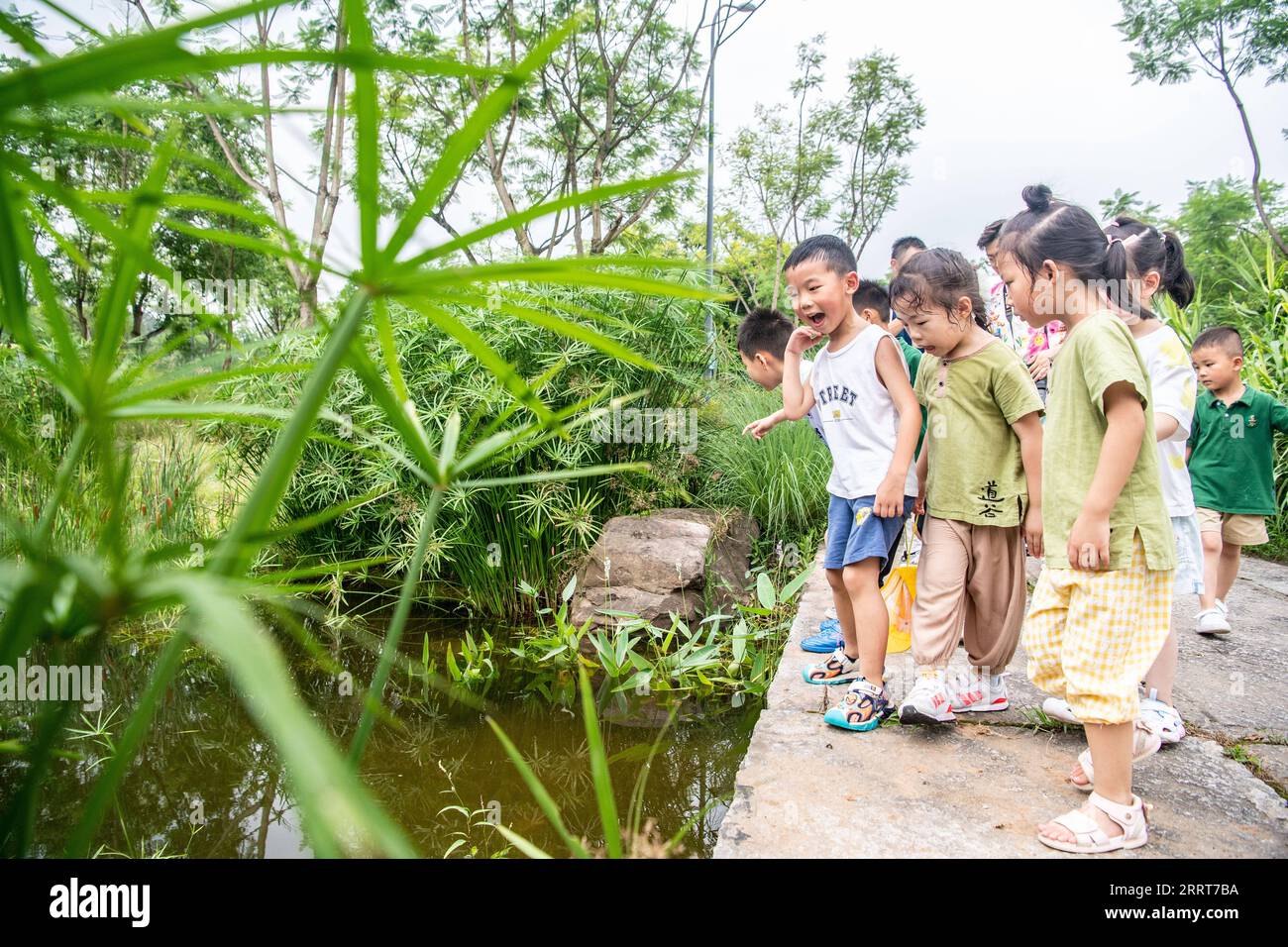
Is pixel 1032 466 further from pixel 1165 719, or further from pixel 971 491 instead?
pixel 1165 719

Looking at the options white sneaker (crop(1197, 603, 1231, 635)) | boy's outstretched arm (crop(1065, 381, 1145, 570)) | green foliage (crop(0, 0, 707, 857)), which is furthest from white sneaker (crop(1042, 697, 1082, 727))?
green foliage (crop(0, 0, 707, 857))

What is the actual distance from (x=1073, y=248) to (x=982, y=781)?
1.34 m

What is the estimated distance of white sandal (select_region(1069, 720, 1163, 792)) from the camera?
1.72m

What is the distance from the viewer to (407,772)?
7.71ft

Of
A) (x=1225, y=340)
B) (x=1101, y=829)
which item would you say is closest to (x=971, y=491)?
(x=1101, y=829)

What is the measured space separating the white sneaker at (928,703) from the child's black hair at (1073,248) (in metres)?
1.15

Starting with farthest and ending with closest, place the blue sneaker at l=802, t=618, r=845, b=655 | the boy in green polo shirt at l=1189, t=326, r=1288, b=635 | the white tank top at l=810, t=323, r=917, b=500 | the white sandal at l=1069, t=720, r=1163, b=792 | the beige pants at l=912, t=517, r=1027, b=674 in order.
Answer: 1. the boy in green polo shirt at l=1189, t=326, r=1288, b=635
2. the blue sneaker at l=802, t=618, r=845, b=655
3. the white tank top at l=810, t=323, r=917, b=500
4. the beige pants at l=912, t=517, r=1027, b=674
5. the white sandal at l=1069, t=720, r=1163, b=792

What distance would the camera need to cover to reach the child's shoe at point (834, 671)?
2.51 meters

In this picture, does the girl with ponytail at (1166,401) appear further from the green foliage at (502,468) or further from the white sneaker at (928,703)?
the green foliage at (502,468)

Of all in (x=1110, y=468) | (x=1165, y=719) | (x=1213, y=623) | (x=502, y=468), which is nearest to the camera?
(x=1110, y=468)

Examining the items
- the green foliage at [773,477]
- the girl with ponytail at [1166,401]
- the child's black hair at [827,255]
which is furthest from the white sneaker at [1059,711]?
the green foliage at [773,477]

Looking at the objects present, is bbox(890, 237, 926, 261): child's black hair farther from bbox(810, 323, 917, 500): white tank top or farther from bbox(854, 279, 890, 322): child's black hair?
bbox(810, 323, 917, 500): white tank top

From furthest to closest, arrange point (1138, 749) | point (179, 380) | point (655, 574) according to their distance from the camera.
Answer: point (655, 574) → point (1138, 749) → point (179, 380)

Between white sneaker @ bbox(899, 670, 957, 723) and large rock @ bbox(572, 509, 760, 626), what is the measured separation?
5.02ft
